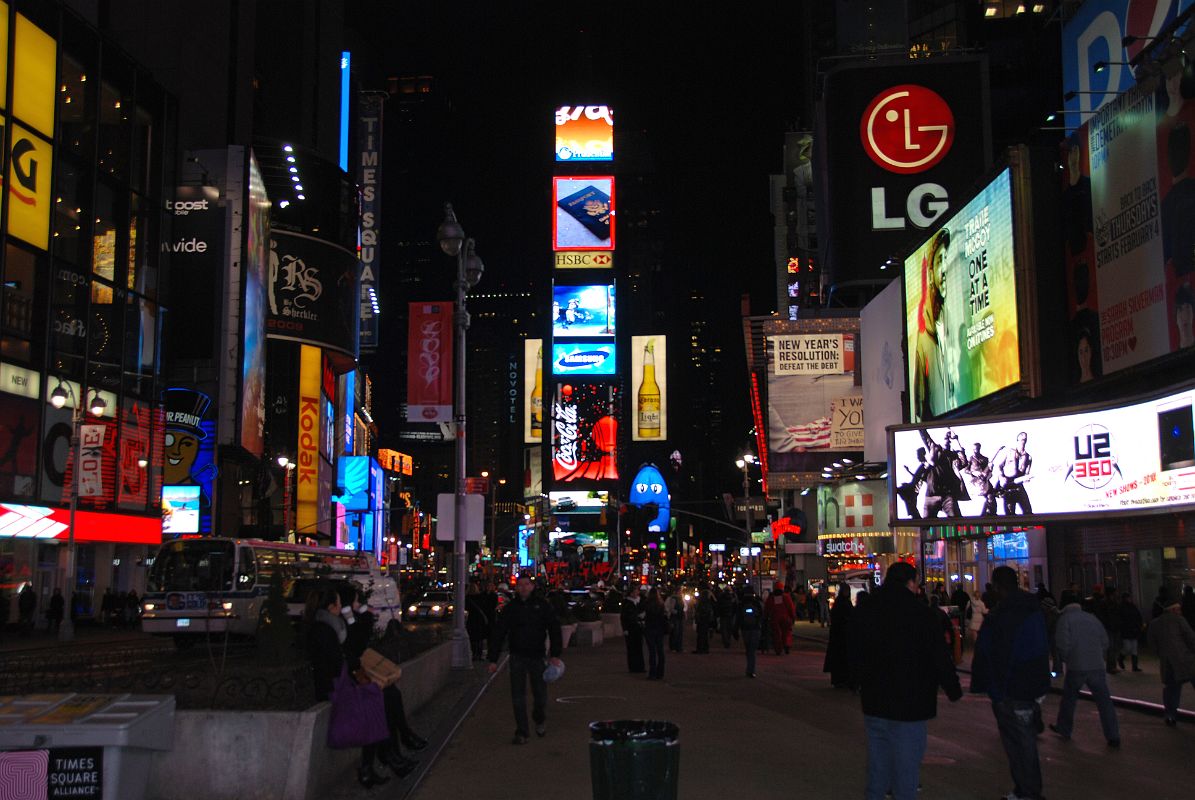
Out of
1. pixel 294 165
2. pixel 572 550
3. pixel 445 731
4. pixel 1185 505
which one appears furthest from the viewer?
pixel 572 550

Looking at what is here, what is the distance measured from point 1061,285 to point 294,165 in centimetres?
4736

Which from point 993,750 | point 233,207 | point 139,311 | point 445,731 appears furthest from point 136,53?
point 993,750

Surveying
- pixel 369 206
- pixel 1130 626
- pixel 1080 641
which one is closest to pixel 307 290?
pixel 369 206

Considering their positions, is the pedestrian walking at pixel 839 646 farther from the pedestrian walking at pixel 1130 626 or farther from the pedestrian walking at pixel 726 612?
the pedestrian walking at pixel 726 612

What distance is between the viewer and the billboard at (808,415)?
45.5 m

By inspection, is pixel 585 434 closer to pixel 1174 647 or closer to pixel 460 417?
pixel 460 417

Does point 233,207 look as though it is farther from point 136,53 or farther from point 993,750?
point 993,750

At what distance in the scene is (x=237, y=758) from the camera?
916cm

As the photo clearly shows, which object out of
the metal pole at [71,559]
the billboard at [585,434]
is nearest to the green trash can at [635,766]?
the metal pole at [71,559]

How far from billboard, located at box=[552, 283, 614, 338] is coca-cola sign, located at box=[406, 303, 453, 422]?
221 ft

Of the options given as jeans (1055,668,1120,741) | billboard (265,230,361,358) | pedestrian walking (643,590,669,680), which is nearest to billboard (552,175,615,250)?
billboard (265,230,361,358)

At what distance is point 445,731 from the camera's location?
45.5 feet

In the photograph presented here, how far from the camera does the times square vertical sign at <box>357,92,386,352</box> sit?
74.7 m

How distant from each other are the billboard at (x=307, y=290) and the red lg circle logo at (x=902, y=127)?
29.5 metres
